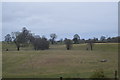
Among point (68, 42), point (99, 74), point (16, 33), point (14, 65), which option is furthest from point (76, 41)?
point (99, 74)

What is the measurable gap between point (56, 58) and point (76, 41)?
37560 mm

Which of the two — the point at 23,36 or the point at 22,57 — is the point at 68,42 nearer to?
the point at 23,36

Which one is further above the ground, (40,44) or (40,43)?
(40,43)

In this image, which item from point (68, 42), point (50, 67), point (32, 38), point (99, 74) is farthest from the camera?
point (32, 38)

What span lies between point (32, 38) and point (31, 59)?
26078mm

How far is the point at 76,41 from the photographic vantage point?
76.6 meters

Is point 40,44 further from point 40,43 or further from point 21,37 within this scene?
point 21,37

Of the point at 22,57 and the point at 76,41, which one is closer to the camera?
the point at 22,57

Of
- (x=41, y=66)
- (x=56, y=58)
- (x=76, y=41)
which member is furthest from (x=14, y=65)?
(x=76, y=41)

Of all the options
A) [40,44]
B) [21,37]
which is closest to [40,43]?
[40,44]

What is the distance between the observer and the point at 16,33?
64125 mm

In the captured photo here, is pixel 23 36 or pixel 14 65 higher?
pixel 23 36

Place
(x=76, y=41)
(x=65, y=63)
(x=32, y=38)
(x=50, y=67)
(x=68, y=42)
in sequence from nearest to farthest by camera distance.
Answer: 1. (x=50, y=67)
2. (x=65, y=63)
3. (x=68, y=42)
4. (x=32, y=38)
5. (x=76, y=41)

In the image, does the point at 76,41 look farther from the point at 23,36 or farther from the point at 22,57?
the point at 22,57
